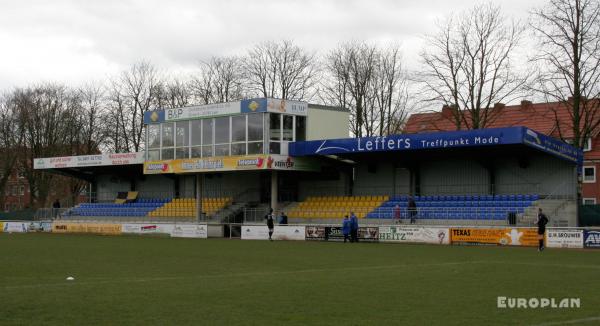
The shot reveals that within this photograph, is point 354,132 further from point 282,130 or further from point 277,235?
point 277,235

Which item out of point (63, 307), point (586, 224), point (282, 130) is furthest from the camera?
point (282, 130)

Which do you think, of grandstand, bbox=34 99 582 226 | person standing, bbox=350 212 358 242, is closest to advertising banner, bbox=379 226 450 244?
person standing, bbox=350 212 358 242

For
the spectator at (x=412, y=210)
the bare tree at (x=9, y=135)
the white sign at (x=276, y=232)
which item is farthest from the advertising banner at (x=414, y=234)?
the bare tree at (x=9, y=135)

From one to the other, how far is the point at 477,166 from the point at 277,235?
12.6 m

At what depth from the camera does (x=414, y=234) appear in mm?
37000

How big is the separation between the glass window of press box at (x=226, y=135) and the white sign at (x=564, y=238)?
1939 centimetres

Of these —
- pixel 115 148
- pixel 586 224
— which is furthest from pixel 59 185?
pixel 586 224

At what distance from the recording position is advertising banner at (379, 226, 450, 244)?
36.0m

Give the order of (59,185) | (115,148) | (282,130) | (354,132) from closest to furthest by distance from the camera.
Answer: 1. (282,130)
2. (354,132)
3. (115,148)
4. (59,185)

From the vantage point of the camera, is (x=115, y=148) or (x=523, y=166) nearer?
(x=523, y=166)

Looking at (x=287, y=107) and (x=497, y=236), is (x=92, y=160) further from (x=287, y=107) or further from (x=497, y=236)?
(x=497, y=236)

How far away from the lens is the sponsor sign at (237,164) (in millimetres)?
46688

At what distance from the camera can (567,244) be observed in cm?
3206

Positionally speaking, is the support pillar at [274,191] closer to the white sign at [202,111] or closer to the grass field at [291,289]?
the white sign at [202,111]
